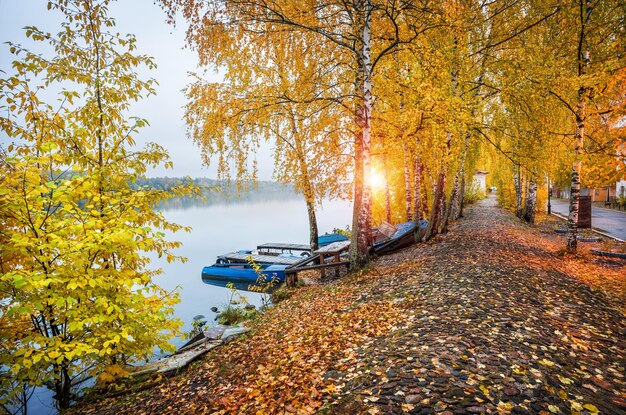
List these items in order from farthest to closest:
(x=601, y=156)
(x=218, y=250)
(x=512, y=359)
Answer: (x=218, y=250)
(x=601, y=156)
(x=512, y=359)

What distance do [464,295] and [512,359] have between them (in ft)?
8.11

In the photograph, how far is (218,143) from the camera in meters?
10.8

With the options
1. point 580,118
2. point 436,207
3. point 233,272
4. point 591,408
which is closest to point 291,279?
point 436,207

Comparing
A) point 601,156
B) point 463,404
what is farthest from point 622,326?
point 601,156

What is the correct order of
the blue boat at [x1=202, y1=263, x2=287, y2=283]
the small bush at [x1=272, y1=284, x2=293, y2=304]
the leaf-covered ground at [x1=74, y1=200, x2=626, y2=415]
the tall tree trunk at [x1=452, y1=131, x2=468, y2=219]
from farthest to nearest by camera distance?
1. the blue boat at [x1=202, y1=263, x2=287, y2=283]
2. the tall tree trunk at [x1=452, y1=131, x2=468, y2=219]
3. the small bush at [x1=272, y1=284, x2=293, y2=304]
4. the leaf-covered ground at [x1=74, y1=200, x2=626, y2=415]

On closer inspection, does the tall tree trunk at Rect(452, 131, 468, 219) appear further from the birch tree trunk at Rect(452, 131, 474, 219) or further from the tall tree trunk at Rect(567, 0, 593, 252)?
the tall tree trunk at Rect(567, 0, 593, 252)

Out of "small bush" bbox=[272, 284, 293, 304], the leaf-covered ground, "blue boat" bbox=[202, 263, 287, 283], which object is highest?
the leaf-covered ground

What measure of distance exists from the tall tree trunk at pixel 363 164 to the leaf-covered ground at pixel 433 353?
6.51 feet

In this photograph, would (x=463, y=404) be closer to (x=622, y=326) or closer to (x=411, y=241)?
(x=622, y=326)

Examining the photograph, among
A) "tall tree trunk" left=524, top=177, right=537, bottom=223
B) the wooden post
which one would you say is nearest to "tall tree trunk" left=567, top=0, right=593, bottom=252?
"tall tree trunk" left=524, top=177, right=537, bottom=223

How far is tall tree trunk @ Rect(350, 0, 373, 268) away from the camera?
360 inches

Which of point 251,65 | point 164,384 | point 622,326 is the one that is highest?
point 251,65

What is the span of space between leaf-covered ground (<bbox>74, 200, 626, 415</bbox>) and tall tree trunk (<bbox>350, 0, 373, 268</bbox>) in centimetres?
199

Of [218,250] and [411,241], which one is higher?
[411,241]
